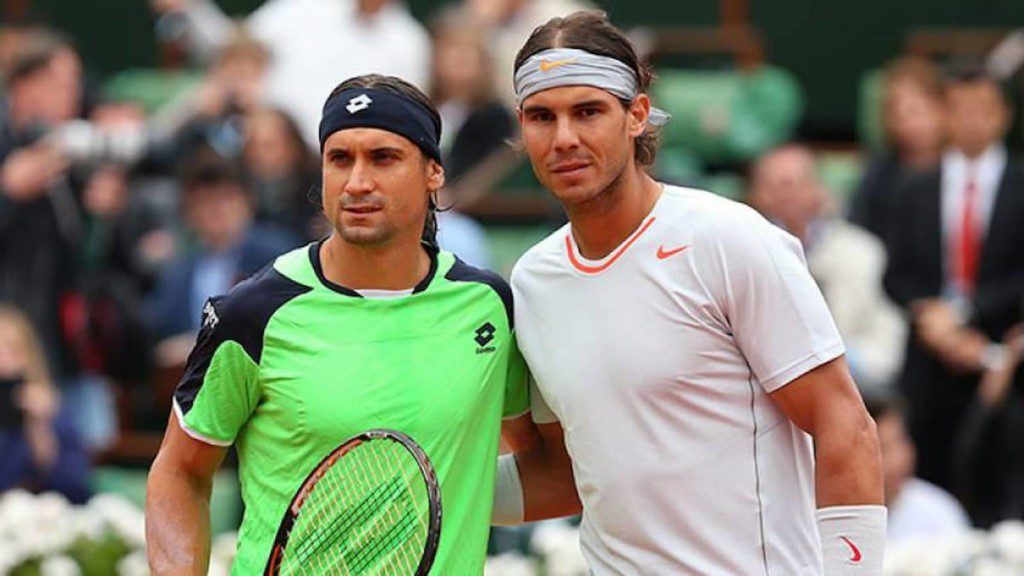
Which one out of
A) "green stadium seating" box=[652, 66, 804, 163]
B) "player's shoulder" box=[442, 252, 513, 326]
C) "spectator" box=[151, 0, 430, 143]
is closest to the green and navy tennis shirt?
"player's shoulder" box=[442, 252, 513, 326]

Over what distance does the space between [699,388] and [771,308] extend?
247 millimetres

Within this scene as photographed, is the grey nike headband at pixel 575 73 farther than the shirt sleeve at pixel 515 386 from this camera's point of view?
No

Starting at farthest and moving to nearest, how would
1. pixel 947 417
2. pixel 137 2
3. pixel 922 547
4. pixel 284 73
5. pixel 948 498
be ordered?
1. pixel 137 2
2. pixel 284 73
3. pixel 947 417
4. pixel 948 498
5. pixel 922 547

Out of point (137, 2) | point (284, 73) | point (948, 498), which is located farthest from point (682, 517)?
point (137, 2)

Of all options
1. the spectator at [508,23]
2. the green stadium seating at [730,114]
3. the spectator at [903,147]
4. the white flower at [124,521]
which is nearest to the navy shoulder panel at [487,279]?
the white flower at [124,521]

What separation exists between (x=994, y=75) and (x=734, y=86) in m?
1.36

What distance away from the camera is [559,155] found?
4988mm

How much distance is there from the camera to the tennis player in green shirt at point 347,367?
16.3ft

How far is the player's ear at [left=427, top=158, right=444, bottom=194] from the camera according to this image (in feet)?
16.9

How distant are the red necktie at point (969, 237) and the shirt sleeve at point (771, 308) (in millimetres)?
5345

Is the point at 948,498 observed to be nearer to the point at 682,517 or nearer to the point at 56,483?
the point at 56,483

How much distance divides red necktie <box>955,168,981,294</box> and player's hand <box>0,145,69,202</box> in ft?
13.5

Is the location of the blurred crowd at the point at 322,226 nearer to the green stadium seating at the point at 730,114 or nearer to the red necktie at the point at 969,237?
the red necktie at the point at 969,237

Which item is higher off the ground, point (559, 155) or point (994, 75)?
point (559, 155)
